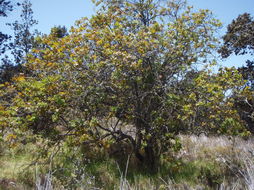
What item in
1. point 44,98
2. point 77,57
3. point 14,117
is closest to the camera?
point 14,117

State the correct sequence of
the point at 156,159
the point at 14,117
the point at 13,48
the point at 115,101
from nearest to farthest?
1. the point at 14,117
2. the point at 115,101
3. the point at 156,159
4. the point at 13,48

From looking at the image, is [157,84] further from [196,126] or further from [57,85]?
[57,85]

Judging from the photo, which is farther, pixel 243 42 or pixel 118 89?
pixel 243 42

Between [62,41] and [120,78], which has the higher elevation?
[62,41]

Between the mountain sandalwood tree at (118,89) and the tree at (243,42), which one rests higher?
the tree at (243,42)

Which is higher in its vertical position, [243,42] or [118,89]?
[243,42]

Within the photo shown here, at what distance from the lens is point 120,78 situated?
13.7ft

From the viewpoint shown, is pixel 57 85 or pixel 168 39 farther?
pixel 168 39

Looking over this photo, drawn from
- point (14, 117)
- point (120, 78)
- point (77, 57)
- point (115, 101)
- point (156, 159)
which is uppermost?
point (77, 57)

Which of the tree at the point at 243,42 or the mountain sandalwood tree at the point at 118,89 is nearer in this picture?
the mountain sandalwood tree at the point at 118,89

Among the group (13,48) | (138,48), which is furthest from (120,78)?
(13,48)

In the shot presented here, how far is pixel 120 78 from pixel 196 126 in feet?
5.65

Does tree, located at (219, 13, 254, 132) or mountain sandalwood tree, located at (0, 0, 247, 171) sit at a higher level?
tree, located at (219, 13, 254, 132)

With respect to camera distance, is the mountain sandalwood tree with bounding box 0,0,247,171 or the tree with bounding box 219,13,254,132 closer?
the mountain sandalwood tree with bounding box 0,0,247,171
